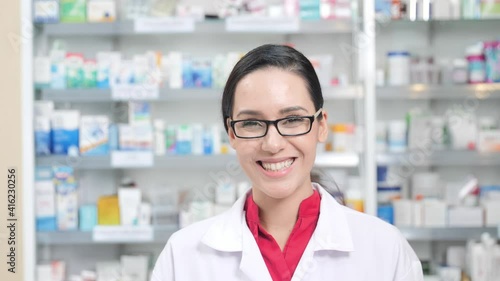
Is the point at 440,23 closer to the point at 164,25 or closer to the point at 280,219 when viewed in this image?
the point at 164,25

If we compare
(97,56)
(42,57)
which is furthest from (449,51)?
(42,57)

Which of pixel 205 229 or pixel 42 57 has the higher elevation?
pixel 42 57

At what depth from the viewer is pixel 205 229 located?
5.16 feet

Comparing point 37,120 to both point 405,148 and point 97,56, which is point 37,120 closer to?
point 97,56

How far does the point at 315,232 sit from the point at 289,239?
2.6 inches

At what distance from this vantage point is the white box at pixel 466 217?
354 centimetres

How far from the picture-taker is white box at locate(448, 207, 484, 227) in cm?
354

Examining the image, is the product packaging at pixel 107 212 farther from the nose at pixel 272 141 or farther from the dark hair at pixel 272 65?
the nose at pixel 272 141

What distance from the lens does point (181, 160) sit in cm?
356

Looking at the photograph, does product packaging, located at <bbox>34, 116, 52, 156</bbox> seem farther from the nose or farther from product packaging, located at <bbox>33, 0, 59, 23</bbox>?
the nose

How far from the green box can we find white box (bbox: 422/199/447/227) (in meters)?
2.27

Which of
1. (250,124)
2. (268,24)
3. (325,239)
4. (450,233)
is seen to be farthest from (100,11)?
(325,239)

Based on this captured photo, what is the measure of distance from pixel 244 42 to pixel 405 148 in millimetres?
1214

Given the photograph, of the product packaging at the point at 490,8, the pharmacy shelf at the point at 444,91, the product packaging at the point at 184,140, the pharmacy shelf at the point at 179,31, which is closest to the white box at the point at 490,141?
the pharmacy shelf at the point at 444,91
